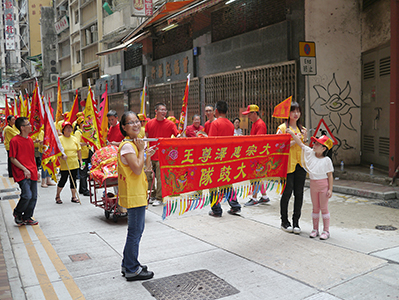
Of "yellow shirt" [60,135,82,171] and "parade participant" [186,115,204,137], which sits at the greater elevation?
"parade participant" [186,115,204,137]

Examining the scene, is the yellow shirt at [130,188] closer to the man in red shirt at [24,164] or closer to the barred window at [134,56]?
the man in red shirt at [24,164]

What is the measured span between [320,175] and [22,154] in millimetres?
4747

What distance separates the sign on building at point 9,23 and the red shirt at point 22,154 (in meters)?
48.7

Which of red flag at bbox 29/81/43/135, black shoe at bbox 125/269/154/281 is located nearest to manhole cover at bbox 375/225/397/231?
black shoe at bbox 125/269/154/281

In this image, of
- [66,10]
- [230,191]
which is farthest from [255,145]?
[66,10]

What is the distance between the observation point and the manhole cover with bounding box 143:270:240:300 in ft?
12.8

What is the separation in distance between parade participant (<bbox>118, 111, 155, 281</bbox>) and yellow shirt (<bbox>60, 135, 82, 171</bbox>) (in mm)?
4763

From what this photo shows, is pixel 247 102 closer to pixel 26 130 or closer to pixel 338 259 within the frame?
pixel 26 130

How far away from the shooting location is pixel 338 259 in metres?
4.65

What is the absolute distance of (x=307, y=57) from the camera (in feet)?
30.9

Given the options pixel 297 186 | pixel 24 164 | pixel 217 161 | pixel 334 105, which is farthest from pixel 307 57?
pixel 24 164

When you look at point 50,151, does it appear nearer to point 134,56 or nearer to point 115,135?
point 115,135

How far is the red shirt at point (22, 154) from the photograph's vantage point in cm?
639

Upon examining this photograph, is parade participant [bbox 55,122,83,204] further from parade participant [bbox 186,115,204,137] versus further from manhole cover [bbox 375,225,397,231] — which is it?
manhole cover [bbox 375,225,397,231]
